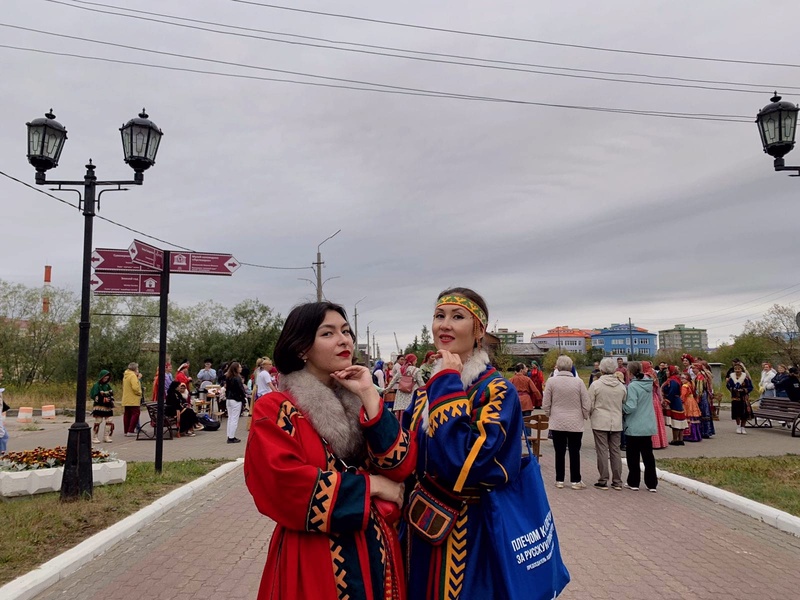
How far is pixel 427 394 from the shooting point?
2.29 m

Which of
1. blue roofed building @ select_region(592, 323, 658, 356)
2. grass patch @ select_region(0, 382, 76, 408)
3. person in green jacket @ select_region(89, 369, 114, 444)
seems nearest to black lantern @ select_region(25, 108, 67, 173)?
person in green jacket @ select_region(89, 369, 114, 444)

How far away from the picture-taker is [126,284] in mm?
8016

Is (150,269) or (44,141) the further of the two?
(150,269)

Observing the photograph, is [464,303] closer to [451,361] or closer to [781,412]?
[451,361]

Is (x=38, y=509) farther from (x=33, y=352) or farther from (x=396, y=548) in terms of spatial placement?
(x=33, y=352)

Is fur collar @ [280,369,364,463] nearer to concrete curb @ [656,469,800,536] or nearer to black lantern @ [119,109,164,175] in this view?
concrete curb @ [656,469,800,536]

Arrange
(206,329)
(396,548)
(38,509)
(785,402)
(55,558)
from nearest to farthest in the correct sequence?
(396,548)
(55,558)
(38,509)
(785,402)
(206,329)

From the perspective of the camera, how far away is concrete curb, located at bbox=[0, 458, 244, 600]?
416cm

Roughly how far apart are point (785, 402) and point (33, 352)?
34246 mm

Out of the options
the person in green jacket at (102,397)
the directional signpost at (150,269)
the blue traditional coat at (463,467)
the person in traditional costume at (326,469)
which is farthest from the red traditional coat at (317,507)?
the person in green jacket at (102,397)

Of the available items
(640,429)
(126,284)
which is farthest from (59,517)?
(640,429)

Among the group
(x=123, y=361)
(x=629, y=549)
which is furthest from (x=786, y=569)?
(x=123, y=361)

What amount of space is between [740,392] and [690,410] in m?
2.20

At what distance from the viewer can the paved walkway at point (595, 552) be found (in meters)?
4.45
